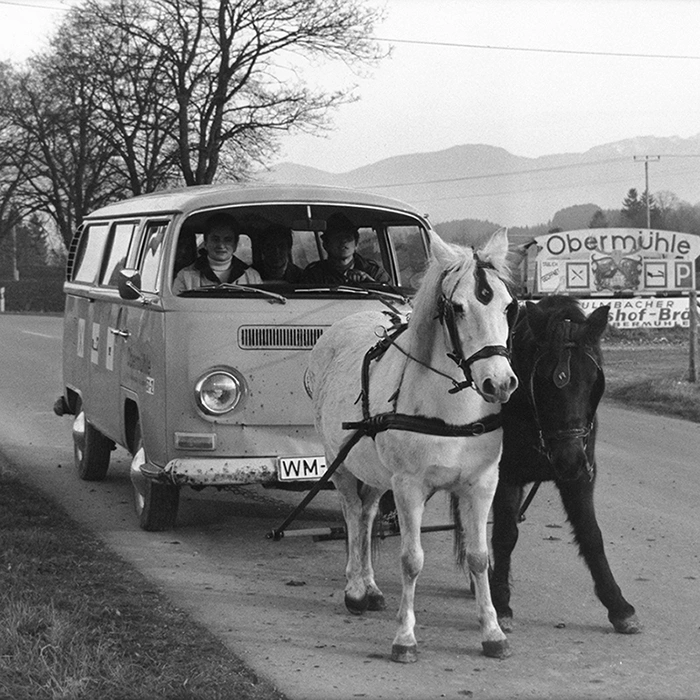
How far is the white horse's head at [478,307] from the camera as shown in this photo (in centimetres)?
490

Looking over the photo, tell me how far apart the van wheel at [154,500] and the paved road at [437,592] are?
0.10 metres

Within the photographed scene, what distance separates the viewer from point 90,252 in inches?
420

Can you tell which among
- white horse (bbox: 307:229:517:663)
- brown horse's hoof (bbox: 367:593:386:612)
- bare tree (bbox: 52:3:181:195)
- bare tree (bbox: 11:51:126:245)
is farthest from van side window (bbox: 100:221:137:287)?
bare tree (bbox: 11:51:126:245)

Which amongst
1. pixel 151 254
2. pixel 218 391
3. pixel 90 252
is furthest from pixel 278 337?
pixel 90 252

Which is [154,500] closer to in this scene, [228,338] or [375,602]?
[228,338]

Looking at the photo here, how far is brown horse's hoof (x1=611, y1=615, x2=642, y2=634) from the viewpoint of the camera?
5777 millimetres

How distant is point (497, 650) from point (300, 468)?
2.55 metres

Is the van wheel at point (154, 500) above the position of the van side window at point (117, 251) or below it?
below

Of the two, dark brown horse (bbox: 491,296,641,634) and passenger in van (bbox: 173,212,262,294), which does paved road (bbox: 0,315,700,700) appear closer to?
dark brown horse (bbox: 491,296,641,634)

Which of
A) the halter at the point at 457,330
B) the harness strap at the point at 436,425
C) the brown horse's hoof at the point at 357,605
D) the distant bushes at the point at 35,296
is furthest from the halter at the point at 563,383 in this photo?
the distant bushes at the point at 35,296

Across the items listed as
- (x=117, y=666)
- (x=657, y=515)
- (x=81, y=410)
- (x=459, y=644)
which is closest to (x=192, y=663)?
(x=117, y=666)

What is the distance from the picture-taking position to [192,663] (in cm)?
523

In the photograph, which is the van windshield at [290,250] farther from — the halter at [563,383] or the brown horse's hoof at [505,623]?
the brown horse's hoof at [505,623]

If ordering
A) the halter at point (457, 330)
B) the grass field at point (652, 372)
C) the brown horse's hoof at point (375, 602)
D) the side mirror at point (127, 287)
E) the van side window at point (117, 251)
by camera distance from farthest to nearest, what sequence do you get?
the grass field at point (652, 372)
the van side window at point (117, 251)
the side mirror at point (127, 287)
the brown horse's hoof at point (375, 602)
the halter at point (457, 330)
